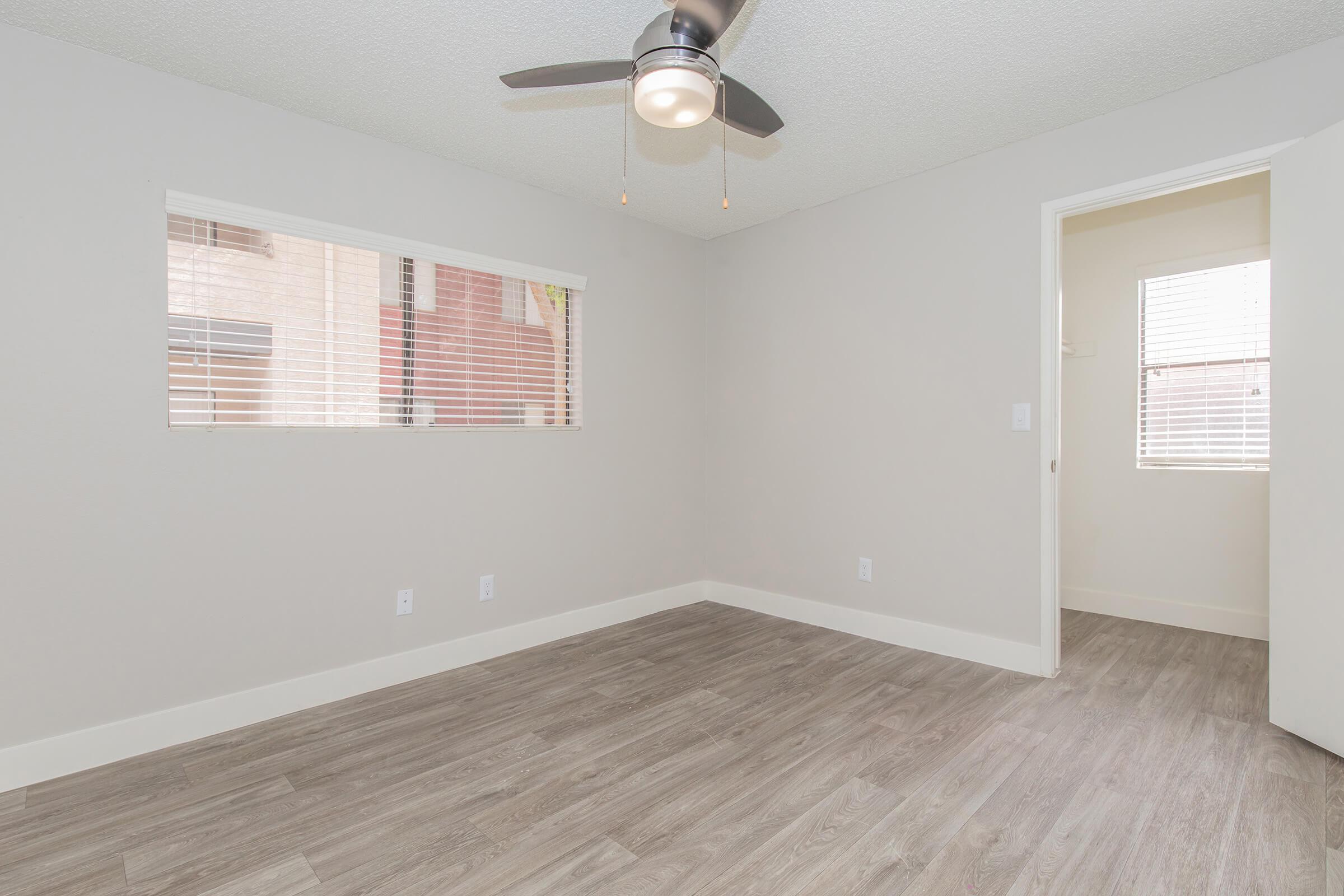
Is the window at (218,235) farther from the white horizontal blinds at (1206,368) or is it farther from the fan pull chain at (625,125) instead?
the white horizontal blinds at (1206,368)

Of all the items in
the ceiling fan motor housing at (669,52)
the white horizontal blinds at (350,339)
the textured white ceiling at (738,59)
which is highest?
the textured white ceiling at (738,59)

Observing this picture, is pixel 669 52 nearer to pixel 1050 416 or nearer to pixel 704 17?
pixel 704 17

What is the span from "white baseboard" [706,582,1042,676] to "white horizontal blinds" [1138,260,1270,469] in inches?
68.7

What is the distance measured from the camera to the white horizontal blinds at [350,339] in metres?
2.49

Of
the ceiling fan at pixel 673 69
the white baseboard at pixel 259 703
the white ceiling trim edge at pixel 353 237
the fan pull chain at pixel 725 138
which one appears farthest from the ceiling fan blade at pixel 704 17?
the white baseboard at pixel 259 703

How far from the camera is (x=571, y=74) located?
184cm

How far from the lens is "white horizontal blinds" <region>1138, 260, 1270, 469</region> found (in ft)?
11.6

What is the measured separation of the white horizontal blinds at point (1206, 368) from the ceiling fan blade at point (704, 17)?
3.53m

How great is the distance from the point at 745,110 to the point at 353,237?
1.83 metres

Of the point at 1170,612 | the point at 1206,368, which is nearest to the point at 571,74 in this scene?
the point at 1206,368

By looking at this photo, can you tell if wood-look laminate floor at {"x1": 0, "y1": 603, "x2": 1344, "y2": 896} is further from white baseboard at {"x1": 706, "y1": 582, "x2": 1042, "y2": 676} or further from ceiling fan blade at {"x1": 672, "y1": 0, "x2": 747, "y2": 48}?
ceiling fan blade at {"x1": 672, "y1": 0, "x2": 747, "y2": 48}

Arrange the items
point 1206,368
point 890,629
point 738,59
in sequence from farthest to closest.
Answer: point 1206,368, point 890,629, point 738,59

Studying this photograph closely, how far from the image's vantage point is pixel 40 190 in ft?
7.11

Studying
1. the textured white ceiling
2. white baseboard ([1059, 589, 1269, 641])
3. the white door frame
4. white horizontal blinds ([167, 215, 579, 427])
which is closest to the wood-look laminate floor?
the white door frame
